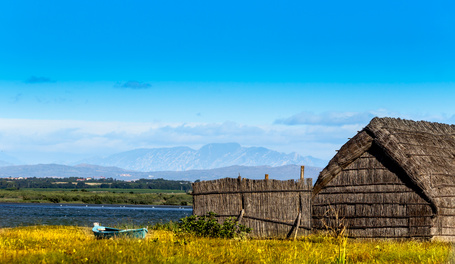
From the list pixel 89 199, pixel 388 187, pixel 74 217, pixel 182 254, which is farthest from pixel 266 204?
pixel 89 199

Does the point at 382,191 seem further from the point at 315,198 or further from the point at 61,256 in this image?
the point at 61,256

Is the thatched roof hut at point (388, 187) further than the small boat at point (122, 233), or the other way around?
the thatched roof hut at point (388, 187)

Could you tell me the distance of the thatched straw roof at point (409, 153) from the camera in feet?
59.9

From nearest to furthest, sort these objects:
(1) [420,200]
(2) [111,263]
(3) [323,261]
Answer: (2) [111,263] → (3) [323,261] → (1) [420,200]

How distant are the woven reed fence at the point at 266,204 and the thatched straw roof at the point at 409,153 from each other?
81 cm

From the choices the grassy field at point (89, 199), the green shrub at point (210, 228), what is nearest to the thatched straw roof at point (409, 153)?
the green shrub at point (210, 228)

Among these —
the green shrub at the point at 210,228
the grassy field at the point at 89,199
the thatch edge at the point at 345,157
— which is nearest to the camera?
the green shrub at the point at 210,228

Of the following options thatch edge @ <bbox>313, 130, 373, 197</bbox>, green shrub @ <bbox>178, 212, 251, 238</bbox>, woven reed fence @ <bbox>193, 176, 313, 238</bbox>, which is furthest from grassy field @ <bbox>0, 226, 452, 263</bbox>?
thatch edge @ <bbox>313, 130, 373, 197</bbox>

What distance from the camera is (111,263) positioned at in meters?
10.2

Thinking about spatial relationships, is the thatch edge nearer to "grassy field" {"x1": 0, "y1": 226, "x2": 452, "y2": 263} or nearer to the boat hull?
"grassy field" {"x1": 0, "y1": 226, "x2": 452, "y2": 263}

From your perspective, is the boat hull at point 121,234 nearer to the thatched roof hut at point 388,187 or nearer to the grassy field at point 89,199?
the thatched roof hut at point 388,187

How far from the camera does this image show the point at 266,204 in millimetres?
19750

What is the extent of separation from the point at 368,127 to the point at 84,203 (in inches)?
3401

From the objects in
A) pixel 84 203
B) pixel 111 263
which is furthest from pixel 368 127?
pixel 84 203
